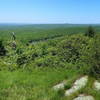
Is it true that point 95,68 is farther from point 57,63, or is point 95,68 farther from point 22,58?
point 22,58

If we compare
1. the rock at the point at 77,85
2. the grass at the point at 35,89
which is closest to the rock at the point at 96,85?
the grass at the point at 35,89

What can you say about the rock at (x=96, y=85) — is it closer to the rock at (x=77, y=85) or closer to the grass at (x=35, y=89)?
the grass at (x=35, y=89)

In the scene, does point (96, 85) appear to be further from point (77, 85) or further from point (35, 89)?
point (35, 89)

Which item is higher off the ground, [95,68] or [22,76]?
[95,68]

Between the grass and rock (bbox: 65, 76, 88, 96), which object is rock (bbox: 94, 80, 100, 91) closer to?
the grass

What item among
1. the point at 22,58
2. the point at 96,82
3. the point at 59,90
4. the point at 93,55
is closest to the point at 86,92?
the point at 59,90

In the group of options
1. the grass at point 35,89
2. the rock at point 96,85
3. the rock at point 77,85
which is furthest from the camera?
the rock at point 96,85

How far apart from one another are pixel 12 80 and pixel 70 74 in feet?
5.66

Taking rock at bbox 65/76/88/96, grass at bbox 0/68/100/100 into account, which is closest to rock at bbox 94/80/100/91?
grass at bbox 0/68/100/100

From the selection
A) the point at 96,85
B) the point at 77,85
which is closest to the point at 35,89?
the point at 77,85

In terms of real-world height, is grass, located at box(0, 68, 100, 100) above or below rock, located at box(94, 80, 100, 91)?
below

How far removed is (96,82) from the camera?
14.5ft

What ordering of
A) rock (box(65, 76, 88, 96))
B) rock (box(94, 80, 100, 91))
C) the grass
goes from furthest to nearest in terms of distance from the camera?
rock (box(94, 80, 100, 91)), rock (box(65, 76, 88, 96)), the grass

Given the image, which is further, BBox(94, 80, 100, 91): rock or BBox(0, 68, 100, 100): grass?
BBox(94, 80, 100, 91): rock
